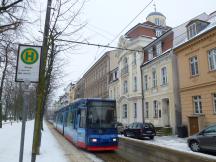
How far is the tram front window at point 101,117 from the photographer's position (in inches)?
647

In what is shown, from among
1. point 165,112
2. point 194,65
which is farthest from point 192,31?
point 165,112

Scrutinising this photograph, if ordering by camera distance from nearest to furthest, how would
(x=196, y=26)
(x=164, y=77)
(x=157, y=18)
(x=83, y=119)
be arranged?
(x=83, y=119)
(x=196, y=26)
(x=164, y=77)
(x=157, y=18)

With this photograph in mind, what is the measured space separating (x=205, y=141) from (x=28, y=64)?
12.3 metres

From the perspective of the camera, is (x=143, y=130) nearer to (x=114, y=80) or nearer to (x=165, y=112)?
(x=165, y=112)

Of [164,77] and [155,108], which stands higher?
[164,77]

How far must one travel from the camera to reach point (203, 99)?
76.8ft

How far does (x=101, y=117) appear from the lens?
1666cm

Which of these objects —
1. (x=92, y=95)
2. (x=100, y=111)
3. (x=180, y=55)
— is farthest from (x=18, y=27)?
(x=92, y=95)

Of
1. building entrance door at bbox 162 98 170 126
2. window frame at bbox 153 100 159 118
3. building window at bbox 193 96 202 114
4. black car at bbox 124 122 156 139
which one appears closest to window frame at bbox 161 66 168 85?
building entrance door at bbox 162 98 170 126

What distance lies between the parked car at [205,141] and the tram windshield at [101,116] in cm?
477

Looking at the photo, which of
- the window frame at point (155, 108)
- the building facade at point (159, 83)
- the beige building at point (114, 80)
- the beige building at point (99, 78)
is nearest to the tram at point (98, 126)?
the building facade at point (159, 83)

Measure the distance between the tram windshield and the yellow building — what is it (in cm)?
943

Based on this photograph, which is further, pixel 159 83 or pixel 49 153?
pixel 159 83

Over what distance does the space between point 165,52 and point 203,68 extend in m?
6.14
